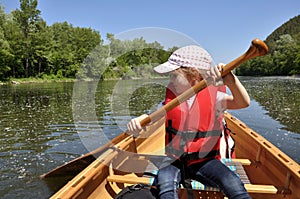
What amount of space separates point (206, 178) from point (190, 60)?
1.02 metres

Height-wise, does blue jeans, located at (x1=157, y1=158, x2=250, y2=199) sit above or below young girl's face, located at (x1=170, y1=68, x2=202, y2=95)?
below

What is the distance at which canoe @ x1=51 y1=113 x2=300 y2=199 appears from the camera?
2395mm

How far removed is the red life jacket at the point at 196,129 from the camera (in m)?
2.36

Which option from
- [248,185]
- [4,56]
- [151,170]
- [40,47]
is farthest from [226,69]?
[40,47]

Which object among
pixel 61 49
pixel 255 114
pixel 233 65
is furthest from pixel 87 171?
pixel 61 49

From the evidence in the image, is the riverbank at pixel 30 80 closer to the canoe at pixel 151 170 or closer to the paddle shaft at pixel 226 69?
the canoe at pixel 151 170

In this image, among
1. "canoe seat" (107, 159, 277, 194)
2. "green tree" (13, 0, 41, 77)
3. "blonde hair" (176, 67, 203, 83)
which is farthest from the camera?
"green tree" (13, 0, 41, 77)

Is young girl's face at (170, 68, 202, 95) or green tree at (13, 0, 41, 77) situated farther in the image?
green tree at (13, 0, 41, 77)

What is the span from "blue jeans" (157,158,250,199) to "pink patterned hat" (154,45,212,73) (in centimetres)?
83

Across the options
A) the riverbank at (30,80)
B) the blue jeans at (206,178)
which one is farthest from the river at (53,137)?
the riverbank at (30,80)

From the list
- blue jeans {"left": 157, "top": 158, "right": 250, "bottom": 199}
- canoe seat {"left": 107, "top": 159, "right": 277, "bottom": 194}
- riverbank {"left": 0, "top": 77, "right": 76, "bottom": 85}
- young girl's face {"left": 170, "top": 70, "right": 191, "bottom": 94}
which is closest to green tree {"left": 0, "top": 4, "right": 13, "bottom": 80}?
riverbank {"left": 0, "top": 77, "right": 76, "bottom": 85}

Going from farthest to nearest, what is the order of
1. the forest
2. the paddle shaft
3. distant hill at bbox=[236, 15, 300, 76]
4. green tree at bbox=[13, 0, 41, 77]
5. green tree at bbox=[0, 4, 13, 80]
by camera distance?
distant hill at bbox=[236, 15, 300, 76] < green tree at bbox=[13, 0, 41, 77] < the forest < green tree at bbox=[0, 4, 13, 80] < the paddle shaft

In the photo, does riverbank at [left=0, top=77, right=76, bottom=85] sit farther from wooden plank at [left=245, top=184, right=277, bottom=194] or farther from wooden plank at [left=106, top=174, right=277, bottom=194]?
wooden plank at [left=245, top=184, right=277, bottom=194]

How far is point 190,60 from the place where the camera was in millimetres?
2447
